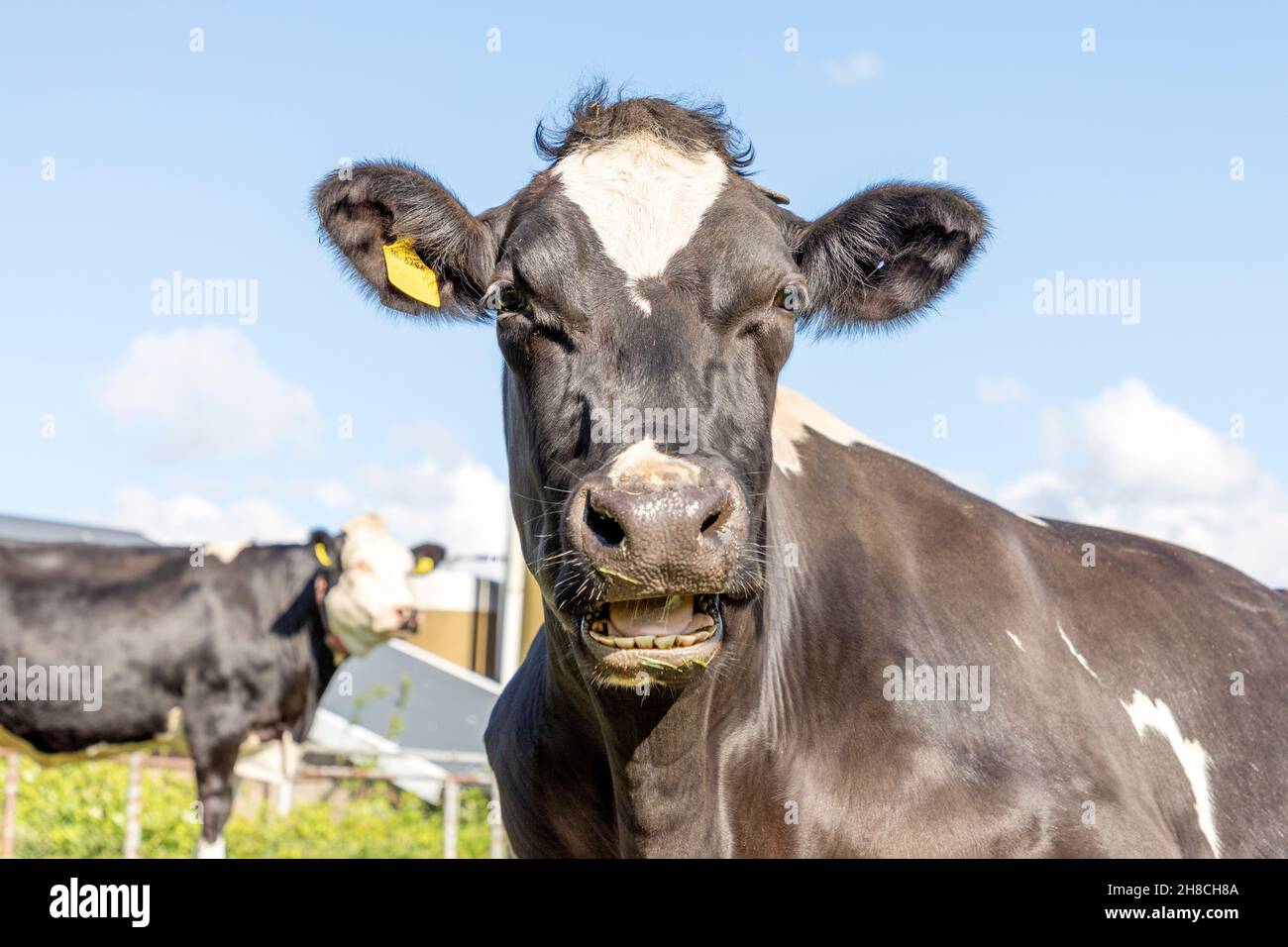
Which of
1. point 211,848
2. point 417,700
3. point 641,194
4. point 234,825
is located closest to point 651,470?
point 641,194

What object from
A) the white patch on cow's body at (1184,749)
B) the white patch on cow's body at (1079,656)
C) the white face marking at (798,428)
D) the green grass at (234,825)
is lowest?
the green grass at (234,825)

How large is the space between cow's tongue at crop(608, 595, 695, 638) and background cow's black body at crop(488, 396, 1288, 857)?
29cm

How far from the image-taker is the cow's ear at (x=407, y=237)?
4012 mm

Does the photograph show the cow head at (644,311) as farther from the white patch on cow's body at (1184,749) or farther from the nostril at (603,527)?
the white patch on cow's body at (1184,749)

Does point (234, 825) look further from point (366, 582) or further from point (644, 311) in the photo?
point (644, 311)

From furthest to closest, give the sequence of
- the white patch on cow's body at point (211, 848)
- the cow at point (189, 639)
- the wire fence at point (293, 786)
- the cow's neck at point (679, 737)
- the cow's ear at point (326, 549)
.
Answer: the cow's ear at point (326, 549) → the cow at point (189, 639) → the wire fence at point (293, 786) → the white patch on cow's body at point (211, 848) → the cow's neck at point (679, 737)

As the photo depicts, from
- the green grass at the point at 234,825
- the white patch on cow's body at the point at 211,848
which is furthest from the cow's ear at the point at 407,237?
the green grass at the point at 234,825

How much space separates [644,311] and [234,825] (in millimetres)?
11185

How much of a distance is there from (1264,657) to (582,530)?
130 inches

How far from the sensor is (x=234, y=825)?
1295cm

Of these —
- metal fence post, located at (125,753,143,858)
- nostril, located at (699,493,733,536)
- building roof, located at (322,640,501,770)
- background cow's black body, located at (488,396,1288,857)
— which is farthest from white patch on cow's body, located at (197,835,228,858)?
nostril, located at (699,493,733,536)

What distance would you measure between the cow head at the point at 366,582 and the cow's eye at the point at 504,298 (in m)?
10.1

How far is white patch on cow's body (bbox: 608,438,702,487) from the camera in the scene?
282cm
